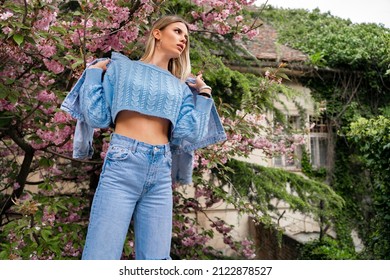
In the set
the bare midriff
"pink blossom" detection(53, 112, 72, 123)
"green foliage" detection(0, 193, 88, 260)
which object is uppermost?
the bare midriff

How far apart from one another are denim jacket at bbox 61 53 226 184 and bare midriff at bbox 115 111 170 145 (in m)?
0.11

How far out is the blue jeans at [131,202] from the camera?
155cm

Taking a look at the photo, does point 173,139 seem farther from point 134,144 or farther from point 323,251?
point 323,251

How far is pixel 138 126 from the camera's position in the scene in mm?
1650

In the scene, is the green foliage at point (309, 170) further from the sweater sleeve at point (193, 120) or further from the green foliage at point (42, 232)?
the sweater sleeve at point (193, 120)

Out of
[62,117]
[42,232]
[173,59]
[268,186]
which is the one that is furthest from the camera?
[268,186]

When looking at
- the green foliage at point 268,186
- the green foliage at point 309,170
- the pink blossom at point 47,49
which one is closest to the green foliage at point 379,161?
the green foliage at point 268,186

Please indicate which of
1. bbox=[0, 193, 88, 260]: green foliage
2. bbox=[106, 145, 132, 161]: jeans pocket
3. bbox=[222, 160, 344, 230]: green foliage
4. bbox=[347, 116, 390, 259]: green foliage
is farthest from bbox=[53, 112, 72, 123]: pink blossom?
bbox=[347, 116, 390, 259]: green foliage

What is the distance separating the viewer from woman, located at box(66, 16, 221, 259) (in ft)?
5.13

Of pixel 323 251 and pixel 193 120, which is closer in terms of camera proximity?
pixel 193 120

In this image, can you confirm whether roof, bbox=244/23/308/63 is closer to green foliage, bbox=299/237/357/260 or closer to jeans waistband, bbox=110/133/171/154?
green foliage, bbox=299/237/357/260

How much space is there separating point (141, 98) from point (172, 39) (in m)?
0.31

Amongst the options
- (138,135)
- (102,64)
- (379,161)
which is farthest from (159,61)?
(379,161)

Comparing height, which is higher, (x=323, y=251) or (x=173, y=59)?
(x=173, y=59)
